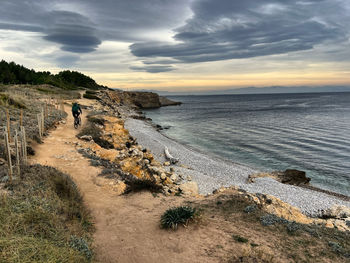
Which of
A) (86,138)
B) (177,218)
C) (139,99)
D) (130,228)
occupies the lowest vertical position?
(130,228)

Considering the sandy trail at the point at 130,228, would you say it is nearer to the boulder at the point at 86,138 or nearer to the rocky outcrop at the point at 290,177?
the boulder at the point at 86,138

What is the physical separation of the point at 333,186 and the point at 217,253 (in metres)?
16.6

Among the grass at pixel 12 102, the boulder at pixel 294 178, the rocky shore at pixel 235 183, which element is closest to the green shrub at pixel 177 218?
the rocky shore at pixel 235 183

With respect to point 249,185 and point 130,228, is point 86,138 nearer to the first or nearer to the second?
point 130,228

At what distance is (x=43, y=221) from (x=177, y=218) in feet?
13.0

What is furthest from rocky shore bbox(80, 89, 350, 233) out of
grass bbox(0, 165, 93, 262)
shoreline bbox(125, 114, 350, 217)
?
grass bbox(0, 165, 93, 262)

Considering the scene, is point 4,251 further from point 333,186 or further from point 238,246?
point 333,186

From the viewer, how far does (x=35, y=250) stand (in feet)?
15.9

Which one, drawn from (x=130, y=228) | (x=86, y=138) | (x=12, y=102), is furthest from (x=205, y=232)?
(x=12, y=102)

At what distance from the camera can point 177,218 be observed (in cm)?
778

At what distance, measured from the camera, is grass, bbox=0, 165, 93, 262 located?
4.84m

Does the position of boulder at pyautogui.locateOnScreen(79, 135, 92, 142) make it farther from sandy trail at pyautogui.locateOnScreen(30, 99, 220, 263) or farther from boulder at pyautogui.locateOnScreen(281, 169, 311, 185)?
boulder at pyautogui.locateOnScreen(281, 169, 311, 185)

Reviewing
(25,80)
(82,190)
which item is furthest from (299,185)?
(25,80)

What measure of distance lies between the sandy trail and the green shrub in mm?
249
